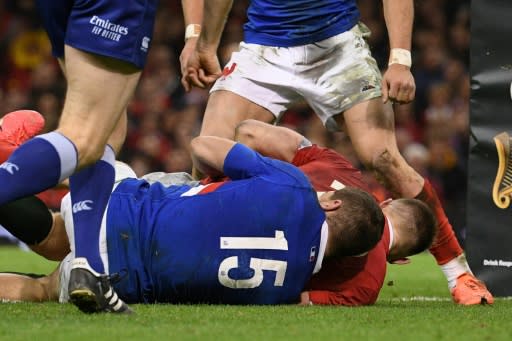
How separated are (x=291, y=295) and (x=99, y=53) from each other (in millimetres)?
1490

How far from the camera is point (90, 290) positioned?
4121 millimetres

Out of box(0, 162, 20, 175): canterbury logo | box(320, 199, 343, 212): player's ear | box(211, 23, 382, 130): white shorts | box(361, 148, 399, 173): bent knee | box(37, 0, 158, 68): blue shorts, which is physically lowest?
box(361, 148, 399, 173): bent knee

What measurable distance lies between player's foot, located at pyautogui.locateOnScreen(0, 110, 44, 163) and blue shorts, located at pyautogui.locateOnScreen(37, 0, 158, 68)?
143cm

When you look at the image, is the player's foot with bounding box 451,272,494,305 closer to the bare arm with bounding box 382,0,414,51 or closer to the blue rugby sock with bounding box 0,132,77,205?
the bare arm with bounding box 382,0,414,51

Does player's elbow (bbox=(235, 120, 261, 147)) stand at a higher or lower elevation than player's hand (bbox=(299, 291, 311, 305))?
higher

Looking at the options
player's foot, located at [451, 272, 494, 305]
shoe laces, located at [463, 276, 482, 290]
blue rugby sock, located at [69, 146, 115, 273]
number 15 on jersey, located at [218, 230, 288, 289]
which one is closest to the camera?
blue rugby sock, located at [69, 146, 115, 273]

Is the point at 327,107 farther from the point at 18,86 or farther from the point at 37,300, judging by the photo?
the point at 18,86

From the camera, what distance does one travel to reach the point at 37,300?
5.18 metres

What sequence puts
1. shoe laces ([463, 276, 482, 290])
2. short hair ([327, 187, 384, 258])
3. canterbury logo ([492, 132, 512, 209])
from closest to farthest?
short hair ([327, 187, 384, 258]), shoe laces ([463, 276, 482, 290]), canterbury logo ([492, 132, 512, 209])

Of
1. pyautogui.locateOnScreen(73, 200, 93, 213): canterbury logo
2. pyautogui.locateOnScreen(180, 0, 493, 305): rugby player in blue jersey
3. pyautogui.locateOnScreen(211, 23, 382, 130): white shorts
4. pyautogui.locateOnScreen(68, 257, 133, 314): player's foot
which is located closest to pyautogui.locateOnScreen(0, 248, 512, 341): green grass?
pyautogui.locateOnScreen(68, 257, 133, 314): player's foot

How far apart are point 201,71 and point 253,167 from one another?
117cm

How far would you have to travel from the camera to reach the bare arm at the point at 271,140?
5551 millimetres

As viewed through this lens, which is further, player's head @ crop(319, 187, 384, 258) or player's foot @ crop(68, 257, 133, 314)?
player's head @ crop(319, 187, 384, 258)

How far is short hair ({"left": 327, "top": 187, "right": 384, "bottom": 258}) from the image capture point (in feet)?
16.0
